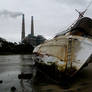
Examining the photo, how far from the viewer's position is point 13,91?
5598mm

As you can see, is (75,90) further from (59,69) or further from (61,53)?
(61,53)

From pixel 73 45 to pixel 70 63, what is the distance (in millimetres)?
727

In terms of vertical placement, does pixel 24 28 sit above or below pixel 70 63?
above

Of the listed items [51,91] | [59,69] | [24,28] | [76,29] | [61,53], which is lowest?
[51,91]

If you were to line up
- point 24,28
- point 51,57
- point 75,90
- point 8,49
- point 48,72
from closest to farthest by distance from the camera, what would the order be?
1. point 75,90
2. point 51,57
3. point 48,72
4. point 8,49
5. point 24,28

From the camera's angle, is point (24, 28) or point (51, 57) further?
point (24, 28)

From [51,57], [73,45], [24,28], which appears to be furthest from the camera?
[24,28]

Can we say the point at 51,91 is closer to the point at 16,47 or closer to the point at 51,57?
the point at 51,57

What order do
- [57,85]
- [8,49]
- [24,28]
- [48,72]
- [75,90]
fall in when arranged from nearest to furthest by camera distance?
[75,90] < [57,85] < [48,72] < [8,49] < [24,28]

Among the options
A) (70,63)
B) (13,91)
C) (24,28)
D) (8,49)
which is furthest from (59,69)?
(24,28)

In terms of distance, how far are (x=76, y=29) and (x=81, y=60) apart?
2154 millimetres

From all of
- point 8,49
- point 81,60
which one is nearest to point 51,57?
point 81,60

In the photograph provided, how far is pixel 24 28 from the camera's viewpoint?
48.4m

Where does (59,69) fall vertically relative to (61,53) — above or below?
below
